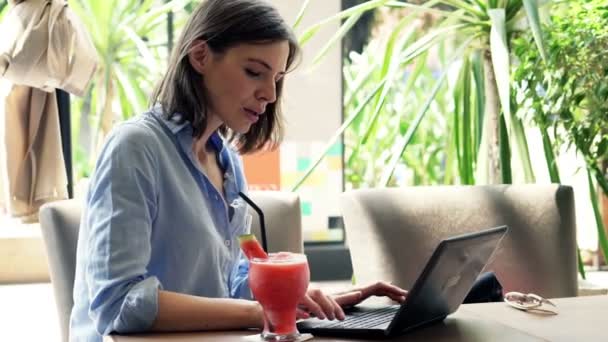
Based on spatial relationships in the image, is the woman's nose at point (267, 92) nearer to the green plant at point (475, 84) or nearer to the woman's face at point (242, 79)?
the woman's face at point (242, 79)

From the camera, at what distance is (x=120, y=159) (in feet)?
4.51

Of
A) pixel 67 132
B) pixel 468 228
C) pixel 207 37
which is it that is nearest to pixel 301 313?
pixel 207 37

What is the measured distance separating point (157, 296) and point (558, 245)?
3.69 ft

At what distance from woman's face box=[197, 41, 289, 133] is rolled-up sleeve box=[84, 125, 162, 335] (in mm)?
228

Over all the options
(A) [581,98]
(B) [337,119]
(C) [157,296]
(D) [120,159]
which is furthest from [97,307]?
(B) [337,119]

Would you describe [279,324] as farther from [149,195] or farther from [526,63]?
[526,63]

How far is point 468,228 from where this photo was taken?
2.09m

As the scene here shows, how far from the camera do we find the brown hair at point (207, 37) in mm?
1534

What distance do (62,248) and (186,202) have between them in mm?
339

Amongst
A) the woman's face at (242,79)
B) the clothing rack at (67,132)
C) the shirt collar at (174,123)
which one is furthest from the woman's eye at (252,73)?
the clothing rack at (67,132)

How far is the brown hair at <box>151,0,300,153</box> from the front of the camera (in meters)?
1.53

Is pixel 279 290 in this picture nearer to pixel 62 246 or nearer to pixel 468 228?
pixel 62 246

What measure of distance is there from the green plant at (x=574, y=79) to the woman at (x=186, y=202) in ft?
4.56

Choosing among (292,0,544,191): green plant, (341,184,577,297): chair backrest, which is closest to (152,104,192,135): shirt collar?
(341,184,577,297): chair backrest
